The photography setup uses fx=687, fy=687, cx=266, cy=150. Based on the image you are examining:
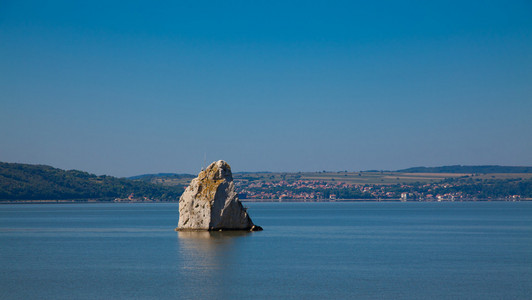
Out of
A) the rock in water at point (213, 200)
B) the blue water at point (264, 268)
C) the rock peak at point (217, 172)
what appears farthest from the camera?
the rock peak at point (217, 172)

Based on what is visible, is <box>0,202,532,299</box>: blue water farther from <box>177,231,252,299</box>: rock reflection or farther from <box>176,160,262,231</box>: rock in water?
Answer: <box>176,160,262,231</box>: rock in water

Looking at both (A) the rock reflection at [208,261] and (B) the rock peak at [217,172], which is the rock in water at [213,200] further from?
(A) the rock reflection at [208,261]

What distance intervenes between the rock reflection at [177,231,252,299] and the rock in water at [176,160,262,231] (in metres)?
1.39

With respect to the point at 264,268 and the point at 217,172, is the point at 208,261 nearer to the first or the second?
the point at 264,268

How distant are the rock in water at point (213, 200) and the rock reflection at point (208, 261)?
4.55ft

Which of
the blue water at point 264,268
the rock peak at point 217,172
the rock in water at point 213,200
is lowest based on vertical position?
the blue water at point 264,268

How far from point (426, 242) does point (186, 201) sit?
1027 inches

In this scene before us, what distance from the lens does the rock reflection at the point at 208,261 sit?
121ft

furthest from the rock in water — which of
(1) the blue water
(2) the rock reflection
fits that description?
(1) the blue water

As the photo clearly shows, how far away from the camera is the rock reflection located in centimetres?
A: 3694

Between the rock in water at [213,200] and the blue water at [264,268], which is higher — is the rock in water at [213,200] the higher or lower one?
the higher one

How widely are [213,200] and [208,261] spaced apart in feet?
79.8

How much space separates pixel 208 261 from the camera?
4925 centimetres

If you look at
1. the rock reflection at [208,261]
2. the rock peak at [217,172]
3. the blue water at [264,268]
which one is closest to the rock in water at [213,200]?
the rock peak at [217,172]
